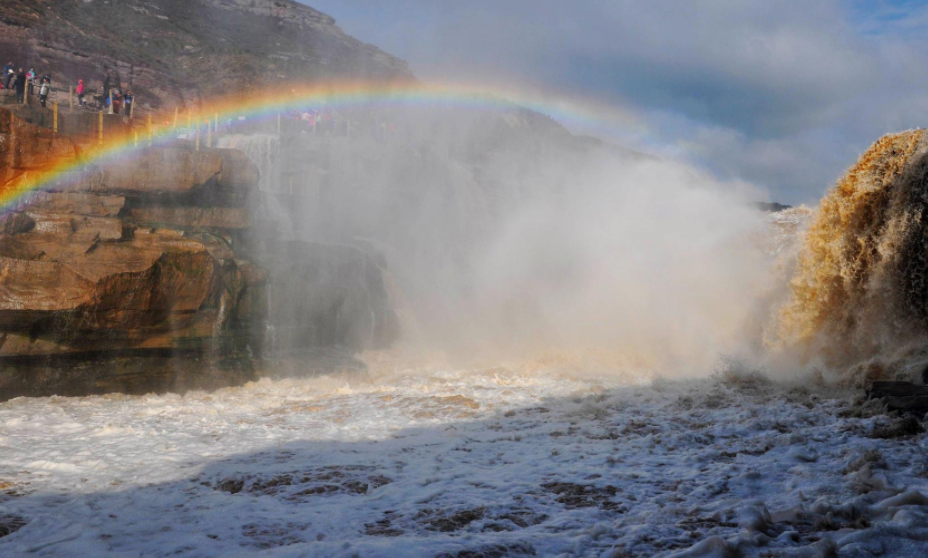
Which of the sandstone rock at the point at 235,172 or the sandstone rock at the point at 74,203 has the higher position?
the sandstone rock at the point at 235,172

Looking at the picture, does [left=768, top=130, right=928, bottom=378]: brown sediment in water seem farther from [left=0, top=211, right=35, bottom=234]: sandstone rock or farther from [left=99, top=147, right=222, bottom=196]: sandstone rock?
[left=0, top=211, right=35, bottom=234]: sandstone rock

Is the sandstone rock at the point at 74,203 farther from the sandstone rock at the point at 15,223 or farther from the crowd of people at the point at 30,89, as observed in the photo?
the crowd of people at the point at 30,89

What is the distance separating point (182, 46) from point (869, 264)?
168 ft

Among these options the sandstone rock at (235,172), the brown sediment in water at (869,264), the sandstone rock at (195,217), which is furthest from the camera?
the sandstone rock at (235,172)

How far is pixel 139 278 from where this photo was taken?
11180 millimetres

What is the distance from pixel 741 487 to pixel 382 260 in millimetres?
15300

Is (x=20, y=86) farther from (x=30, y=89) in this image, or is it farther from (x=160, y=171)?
(x=160, y=171)

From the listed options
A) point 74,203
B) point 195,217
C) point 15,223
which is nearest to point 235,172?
point 195,217

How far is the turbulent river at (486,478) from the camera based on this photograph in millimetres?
3748

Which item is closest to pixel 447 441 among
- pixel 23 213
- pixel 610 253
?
pixel 23 213

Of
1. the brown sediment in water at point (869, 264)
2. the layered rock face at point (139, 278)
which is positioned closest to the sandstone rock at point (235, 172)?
the layered rock face at point (139, 278)

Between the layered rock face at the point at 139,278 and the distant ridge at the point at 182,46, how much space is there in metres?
25.9

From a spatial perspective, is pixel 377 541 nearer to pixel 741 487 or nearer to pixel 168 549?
pixel 168 549

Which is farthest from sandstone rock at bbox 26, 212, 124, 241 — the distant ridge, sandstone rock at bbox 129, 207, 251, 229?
the distant ridge
